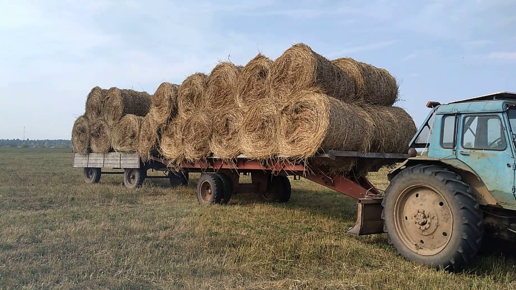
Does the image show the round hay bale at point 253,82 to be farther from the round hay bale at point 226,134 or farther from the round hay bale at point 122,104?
the round hay bale at point 122,104

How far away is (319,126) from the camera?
6.37m

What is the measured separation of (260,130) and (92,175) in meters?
9.12

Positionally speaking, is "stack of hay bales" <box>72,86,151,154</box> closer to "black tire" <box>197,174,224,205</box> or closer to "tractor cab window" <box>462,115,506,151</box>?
"black tire" <box>197,174,224,205</box>

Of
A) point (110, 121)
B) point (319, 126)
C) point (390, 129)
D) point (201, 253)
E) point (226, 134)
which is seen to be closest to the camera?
point (201, 253)

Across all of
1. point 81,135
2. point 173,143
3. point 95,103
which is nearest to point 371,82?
point 173,143

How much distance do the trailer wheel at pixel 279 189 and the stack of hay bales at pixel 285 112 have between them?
1832mm

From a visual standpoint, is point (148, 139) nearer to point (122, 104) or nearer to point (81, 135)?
point (122, 104)

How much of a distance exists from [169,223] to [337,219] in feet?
10.3

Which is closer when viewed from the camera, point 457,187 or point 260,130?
point 457,187

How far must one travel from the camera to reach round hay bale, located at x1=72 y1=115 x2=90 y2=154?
560 inches

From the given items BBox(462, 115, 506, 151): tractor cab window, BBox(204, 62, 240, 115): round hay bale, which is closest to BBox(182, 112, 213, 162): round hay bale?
BBox(204, 62, 240, 115): round hay bale

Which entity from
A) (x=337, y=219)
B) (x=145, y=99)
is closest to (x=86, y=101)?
(x=145, y=99)

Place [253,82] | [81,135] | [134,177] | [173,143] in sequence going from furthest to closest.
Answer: [81,135]
[134,177]
[173,143]
[253,82]

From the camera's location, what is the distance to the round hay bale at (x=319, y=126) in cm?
633
